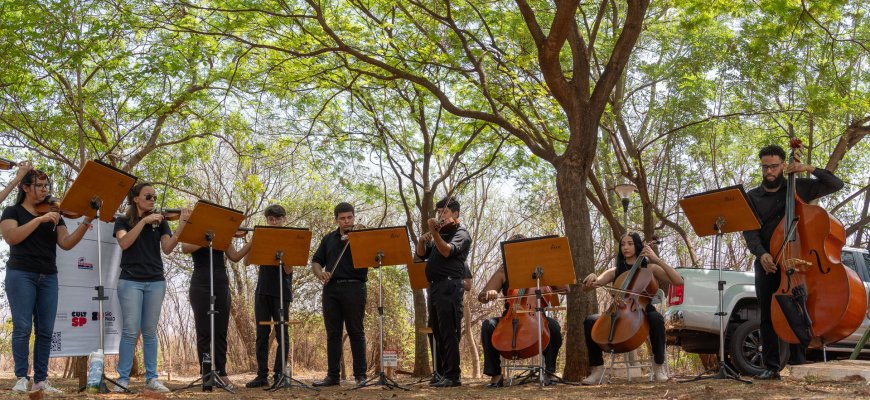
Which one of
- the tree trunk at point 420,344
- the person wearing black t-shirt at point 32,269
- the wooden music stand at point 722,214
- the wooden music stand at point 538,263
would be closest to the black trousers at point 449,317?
the wooden music stand at point 538,263

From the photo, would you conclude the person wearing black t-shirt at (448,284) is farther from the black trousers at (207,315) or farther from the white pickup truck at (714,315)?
the white pickup truck at (714,315)

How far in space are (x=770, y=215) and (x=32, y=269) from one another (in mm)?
5963

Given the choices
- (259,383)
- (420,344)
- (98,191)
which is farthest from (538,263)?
(420,344)

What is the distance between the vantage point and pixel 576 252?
Answer: 9.12m

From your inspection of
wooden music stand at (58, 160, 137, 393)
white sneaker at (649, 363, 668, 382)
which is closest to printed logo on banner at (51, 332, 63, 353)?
wooden music stand at (58, 160, 137, 393)

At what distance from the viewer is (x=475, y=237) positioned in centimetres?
2261

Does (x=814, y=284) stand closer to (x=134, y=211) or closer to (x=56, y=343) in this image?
(x=134, y=211)

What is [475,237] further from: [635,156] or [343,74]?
[343,74]

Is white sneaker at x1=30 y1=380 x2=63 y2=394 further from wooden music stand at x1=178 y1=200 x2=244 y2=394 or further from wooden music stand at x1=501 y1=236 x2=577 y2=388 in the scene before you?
wooden music stand at x1=501 y1=236 x2=577 y2=388

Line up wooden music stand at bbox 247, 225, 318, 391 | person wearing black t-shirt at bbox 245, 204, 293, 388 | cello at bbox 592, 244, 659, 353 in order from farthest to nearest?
person wearing black t-shirt at bbox 245, 204, 293, 388
wooden music stand at bbox 247, 225, 318, 391
cello at bbox 592, 244, 659, 353

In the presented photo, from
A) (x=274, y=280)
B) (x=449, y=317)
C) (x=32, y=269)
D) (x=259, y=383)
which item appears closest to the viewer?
(x=32, y=269)

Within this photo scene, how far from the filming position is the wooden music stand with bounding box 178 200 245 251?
7.53 meters

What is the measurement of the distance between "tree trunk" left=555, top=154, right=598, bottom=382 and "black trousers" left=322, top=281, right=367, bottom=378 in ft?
6.88

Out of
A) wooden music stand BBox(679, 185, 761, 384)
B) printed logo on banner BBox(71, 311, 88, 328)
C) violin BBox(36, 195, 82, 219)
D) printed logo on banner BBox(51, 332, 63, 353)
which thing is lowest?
printed logo on banner BBox(51, 332, 63, 353)
